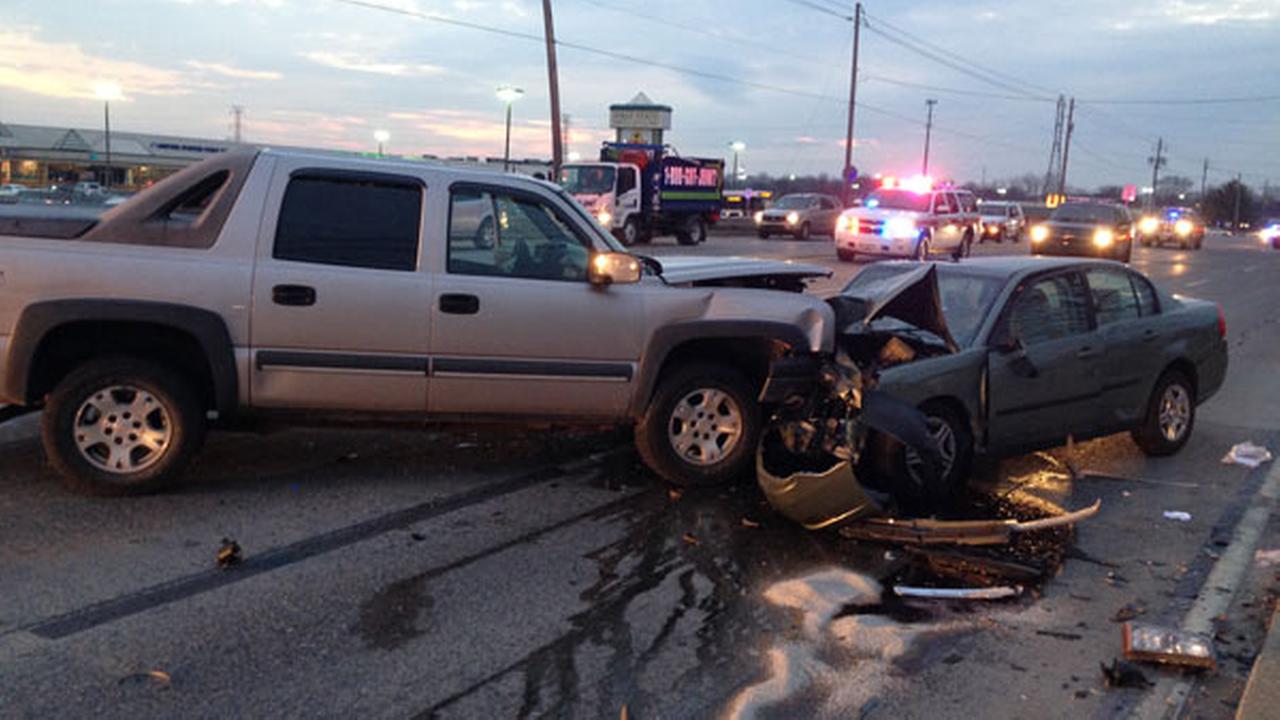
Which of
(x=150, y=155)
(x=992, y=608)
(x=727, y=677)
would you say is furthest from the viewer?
(x=150, y=155)

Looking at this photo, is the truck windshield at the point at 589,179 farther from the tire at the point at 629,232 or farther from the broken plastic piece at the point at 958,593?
the broken plastic piece at the point at 958,593

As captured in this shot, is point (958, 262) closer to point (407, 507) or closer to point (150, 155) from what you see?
point (407, 507)

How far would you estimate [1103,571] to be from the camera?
5273 millimetres

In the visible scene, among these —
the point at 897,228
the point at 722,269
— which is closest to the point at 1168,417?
the point at 722,269

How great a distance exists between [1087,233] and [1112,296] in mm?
24061

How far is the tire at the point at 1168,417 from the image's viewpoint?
7.54 metres

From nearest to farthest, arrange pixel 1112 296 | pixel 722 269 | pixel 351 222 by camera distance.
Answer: pixel 351 222, pixel 722 269, pixel 1112 296

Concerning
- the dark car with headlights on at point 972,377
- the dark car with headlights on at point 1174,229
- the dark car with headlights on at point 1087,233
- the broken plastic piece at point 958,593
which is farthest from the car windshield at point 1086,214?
the broken plastic piece at point 958,593

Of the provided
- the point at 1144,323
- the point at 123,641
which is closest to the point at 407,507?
the point at 123,641

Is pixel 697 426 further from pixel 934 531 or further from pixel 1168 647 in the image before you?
pixel 1168 647

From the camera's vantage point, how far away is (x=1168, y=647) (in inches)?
166

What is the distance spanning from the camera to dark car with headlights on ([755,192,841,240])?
39812 millimetres

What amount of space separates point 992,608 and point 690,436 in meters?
2.14

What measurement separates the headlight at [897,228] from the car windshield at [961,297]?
64.8 feet
